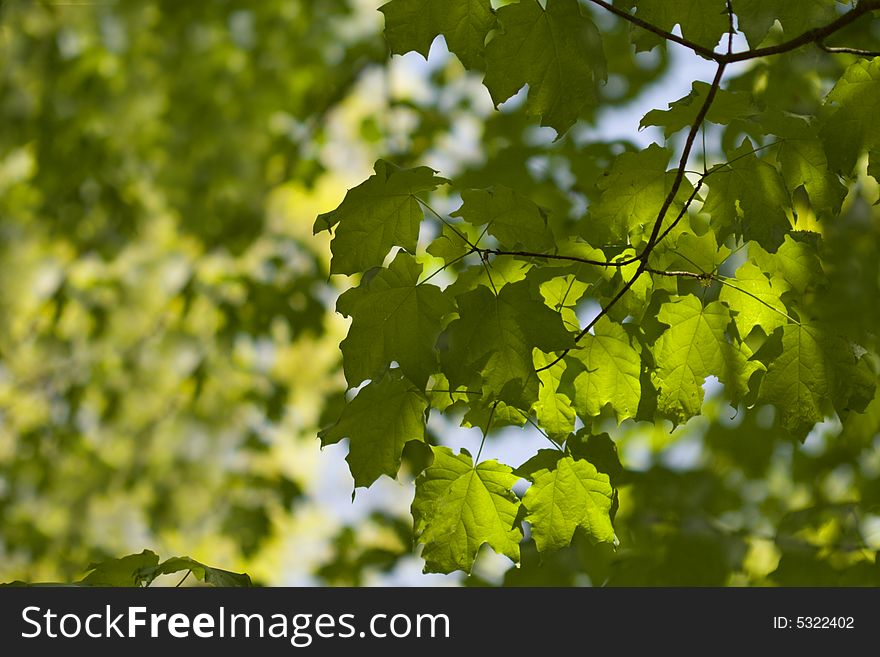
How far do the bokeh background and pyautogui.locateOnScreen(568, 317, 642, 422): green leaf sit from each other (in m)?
1.50

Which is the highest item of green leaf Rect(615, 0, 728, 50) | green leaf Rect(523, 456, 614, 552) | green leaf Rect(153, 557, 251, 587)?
green leaf Rect(615, 0, 728, 50)

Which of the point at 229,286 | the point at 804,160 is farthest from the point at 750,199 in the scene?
the point at 229,286

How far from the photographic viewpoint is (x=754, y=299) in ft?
4.61

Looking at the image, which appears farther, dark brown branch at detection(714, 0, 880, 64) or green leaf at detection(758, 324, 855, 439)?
green leaf at detection(758, 324, 855, 439)

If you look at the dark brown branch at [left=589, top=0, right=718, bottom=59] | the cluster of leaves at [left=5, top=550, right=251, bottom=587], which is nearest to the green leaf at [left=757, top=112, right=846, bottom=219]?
the dark brown branch at [left=589, top=0, right=718, bottom=59]

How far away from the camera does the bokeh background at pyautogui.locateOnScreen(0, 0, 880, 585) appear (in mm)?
3256

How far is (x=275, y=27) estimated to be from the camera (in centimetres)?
557

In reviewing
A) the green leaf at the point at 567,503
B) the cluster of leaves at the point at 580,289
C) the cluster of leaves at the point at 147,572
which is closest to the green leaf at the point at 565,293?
the cluster of leaves at the point at 580,289

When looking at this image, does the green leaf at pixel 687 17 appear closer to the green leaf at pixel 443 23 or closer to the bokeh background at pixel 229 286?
the green leaf at pixel 443 23

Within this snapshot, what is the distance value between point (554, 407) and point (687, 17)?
2.04 feet

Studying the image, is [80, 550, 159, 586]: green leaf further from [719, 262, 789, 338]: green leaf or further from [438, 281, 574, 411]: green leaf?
[719, 262, 789, 338]: green leaf

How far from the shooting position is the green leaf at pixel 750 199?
1.33 metres
